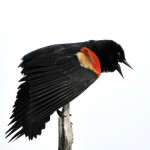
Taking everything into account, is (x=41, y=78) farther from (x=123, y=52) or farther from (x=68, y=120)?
(x=123, y=52)

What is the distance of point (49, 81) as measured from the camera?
9.15 meters

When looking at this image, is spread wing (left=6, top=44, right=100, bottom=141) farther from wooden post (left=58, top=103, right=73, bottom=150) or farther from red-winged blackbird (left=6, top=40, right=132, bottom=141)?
wooden post (left=58, top=103, right=73, bottom=150)

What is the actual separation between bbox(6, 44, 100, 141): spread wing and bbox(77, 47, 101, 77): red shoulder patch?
4 cm

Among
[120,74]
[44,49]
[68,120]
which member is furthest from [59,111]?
[120,74]

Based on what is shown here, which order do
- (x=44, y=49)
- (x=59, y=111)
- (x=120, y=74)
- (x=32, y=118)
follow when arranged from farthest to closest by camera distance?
1. (x=120, y=74)
2. (x=44, y=49)
3. (x=59, y=111)
4. (x=32, y=118)

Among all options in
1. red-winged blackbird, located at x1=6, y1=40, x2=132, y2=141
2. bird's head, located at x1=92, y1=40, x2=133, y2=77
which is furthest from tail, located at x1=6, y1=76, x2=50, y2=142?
bird's head, located at x1=92, y1=40, x2=133, y2=77

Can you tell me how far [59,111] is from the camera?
943 cm

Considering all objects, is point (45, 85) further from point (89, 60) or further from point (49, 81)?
point (89, 60)

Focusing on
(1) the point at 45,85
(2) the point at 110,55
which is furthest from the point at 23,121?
(2) the point at 110,55

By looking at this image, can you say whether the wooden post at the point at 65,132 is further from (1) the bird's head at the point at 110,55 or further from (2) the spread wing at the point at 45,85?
(1) the bird's head at the point at 110,55

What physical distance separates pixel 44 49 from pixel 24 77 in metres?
0.73

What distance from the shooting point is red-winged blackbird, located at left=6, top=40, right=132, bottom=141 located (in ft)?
28.8

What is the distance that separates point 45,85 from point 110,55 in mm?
2693

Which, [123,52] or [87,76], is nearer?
[87,76]
